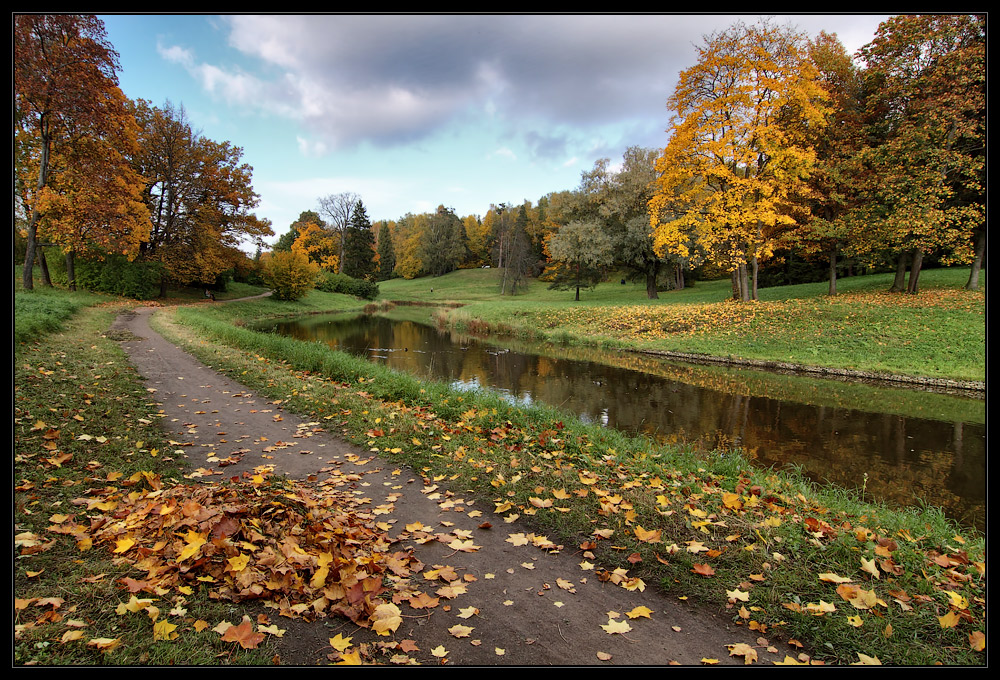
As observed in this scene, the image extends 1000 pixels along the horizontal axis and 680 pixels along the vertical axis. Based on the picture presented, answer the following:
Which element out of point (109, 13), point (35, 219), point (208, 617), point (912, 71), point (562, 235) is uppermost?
point (562, 235)

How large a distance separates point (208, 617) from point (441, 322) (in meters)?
28.2

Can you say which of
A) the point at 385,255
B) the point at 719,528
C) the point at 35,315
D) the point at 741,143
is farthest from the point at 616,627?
the point at 385,255

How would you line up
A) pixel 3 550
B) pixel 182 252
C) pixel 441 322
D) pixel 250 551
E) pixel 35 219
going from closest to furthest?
pixel 3 550, pixel 250 551, pixel 35 219, pixel 182 252, pixel 441 322

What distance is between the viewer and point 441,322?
30.4m

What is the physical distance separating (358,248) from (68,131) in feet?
187

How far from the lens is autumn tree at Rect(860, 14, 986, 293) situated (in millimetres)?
2816

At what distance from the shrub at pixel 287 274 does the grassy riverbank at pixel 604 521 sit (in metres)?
30.9

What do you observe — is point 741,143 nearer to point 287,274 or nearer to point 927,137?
point 927,137

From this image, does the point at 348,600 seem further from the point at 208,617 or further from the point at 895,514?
the point at 895,514

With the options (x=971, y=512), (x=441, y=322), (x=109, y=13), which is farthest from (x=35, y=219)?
(x=441, y=322)

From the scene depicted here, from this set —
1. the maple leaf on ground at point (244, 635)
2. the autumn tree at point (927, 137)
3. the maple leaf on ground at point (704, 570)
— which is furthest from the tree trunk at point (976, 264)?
the maple leaf on ground at point (244, 635)

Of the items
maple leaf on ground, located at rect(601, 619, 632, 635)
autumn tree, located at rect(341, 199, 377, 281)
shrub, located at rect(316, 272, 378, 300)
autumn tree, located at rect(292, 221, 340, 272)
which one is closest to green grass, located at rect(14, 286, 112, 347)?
maple leaf on ground, located at rect(601, 619, 632, 635)

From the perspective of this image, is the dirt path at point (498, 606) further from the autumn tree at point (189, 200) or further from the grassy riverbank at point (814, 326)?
the autumn tree at point (189, 200)

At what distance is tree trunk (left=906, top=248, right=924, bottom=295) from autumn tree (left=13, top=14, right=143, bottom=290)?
7.00 m
